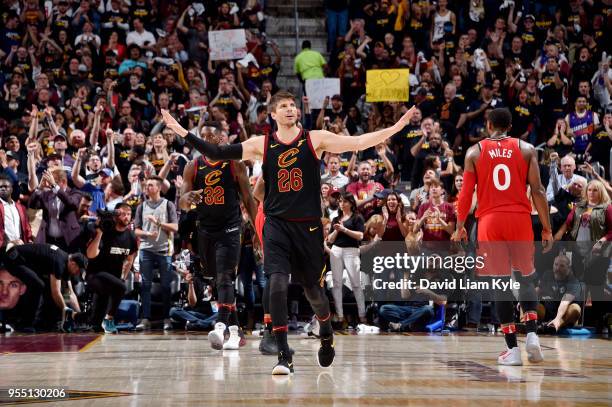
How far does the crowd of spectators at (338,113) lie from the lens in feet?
42.3

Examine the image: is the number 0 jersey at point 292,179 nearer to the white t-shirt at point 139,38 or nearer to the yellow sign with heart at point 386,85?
the yellow sign with heart at point 386,85

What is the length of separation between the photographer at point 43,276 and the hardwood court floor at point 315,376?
7.16ft

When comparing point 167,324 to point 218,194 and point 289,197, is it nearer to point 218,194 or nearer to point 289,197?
point 218,194

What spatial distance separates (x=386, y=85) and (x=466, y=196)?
7998 millimetres

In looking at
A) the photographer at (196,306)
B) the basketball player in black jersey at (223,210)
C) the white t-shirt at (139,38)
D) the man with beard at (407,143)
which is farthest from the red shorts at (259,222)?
the white t-shirt at (139,38)

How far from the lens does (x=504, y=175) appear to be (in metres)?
7.70

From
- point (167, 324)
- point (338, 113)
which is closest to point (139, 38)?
point (338, 113)

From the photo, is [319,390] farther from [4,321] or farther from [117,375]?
[4,321]

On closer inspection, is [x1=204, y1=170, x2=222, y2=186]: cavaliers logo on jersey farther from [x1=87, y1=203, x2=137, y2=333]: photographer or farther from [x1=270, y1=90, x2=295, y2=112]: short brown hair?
[x1=87, y1=203, x2=137, y2=333]: photographer

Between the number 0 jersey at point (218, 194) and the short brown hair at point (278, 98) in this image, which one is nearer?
the short brown hair at point (278, 98)

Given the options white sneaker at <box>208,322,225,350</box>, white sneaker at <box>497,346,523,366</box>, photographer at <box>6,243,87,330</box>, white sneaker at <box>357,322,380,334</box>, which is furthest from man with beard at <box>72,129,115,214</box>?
white sneaker at <box>497,346,523,366</box>

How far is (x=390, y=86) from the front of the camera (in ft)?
50.9

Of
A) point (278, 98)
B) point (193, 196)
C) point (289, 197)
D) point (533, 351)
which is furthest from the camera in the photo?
point (193, 196)

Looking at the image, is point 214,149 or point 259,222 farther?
point 259,222
